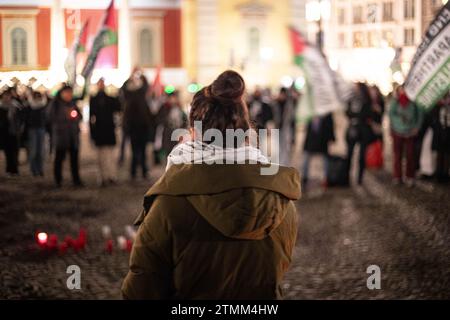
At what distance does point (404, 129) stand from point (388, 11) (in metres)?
3.02

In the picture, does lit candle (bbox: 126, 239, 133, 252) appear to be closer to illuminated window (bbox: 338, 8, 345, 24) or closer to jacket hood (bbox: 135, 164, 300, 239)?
jacket hood (bbox: 135, 164, 300, 239)

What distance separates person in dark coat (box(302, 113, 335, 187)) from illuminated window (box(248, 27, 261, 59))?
2548 cm

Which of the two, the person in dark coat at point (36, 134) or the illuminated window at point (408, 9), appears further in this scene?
the person in dark coat at point (36, 134)

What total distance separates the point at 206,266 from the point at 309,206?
7490 mm

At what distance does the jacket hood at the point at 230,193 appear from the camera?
8.07ft

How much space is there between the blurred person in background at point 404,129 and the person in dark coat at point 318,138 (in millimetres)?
1068

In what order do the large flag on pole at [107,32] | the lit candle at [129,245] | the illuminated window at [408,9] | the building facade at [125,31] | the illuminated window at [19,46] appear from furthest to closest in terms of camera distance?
1. the building facade at [125,31]
2. the illuminated window at [19,46]
3. the illuminated window at [408,9]
4. the large flag on pole at [107,32]
5. the lit candle at [129,245]

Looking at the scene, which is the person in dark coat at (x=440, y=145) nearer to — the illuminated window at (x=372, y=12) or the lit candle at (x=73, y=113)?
the illuminated window at (x=372, y=12)

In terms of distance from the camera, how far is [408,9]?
1073cm

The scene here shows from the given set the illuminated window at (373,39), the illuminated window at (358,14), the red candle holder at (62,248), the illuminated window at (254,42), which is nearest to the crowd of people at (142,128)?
the illuminated window at (373,39)

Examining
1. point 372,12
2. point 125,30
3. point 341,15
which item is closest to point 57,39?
point 372,12

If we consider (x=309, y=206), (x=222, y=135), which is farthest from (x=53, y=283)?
(x=309, y=206)

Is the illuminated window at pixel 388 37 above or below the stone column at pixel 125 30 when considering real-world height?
below

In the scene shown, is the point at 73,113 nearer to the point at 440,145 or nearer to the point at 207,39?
the point at 440,145
